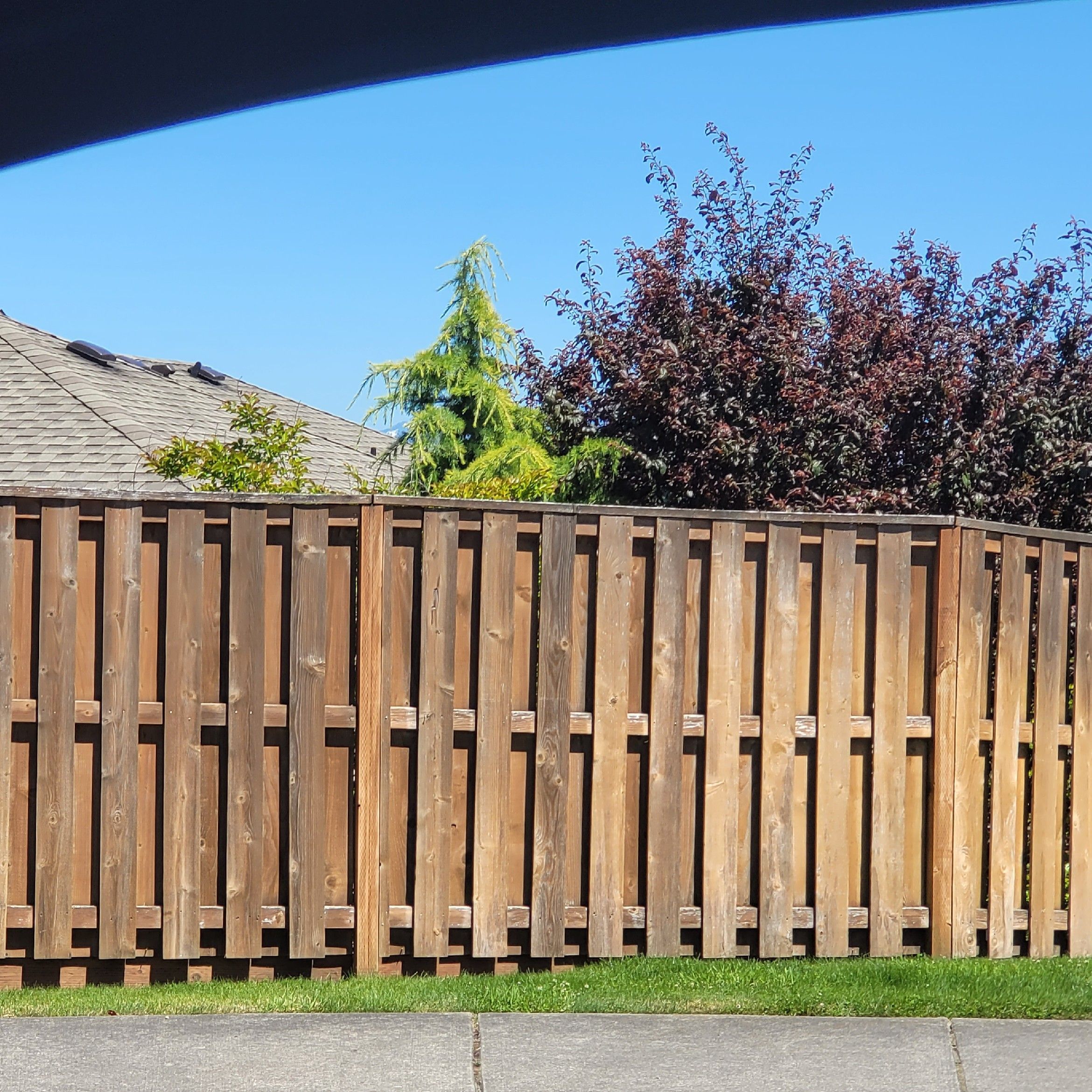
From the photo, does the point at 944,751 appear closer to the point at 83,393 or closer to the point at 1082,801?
the point at 1082,801

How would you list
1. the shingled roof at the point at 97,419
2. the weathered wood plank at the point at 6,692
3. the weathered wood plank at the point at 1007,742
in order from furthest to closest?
the shingled roof at the point at 97,419 < the weathered wood plank at the point at 1007,742 < the weathered wood plank at the point at 6,692

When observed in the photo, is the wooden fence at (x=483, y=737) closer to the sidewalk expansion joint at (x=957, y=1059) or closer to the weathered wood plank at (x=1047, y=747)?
the weathered wood plank at (x=1047, y=747)

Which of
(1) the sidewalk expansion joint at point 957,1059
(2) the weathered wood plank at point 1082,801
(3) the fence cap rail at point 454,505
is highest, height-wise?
(3) the fence cap rail at point 454,505

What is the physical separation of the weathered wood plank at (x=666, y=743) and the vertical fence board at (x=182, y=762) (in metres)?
1.73

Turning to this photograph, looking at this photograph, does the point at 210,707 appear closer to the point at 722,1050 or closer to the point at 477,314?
the point at 722,1050

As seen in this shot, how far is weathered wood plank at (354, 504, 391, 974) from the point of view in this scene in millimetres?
4641

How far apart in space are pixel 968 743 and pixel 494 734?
6.23 feet

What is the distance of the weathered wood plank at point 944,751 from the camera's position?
15.9 ft

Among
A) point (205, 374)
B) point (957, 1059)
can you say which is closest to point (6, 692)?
point (957, 1059)

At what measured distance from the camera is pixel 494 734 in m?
4.71

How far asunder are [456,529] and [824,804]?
1.80 metres

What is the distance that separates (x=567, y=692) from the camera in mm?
4719

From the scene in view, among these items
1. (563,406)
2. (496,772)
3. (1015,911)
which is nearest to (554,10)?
(496,772)

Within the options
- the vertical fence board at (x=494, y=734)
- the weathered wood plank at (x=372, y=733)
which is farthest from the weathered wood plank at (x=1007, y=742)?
the weathered wood plank at (x=372, y=733)
